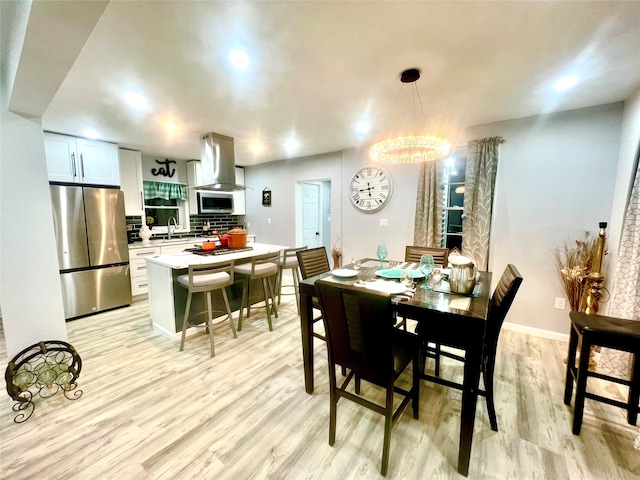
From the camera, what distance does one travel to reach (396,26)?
1.44 metres

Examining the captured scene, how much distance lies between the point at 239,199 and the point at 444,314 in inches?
202

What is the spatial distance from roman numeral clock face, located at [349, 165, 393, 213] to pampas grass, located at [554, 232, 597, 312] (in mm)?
2059

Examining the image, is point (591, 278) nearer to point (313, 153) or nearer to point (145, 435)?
point (145, 435)

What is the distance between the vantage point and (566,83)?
2.06 meters

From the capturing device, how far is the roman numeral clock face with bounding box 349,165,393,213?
12.8 feet

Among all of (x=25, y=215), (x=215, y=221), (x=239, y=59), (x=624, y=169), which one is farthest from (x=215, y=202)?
(x=624, y=169)

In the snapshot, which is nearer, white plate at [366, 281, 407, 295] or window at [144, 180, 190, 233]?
white plate at [366, 281, 407, 295]

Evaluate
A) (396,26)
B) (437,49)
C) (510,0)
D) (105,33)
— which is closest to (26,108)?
(105,33)

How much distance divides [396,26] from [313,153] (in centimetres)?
319

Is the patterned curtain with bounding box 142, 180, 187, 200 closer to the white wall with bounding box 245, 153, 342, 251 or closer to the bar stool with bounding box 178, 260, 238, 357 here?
the white wall with bounding box 245, 153, 342, 251

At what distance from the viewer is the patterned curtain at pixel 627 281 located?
1.95 m

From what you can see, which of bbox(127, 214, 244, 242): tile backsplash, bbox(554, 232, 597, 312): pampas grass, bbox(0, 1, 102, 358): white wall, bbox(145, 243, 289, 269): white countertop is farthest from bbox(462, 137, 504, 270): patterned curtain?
bbox(127, 214, 244, 242): tile backsplash

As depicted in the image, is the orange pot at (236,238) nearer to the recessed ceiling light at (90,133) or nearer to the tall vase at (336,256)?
the tall vase at (336,256)

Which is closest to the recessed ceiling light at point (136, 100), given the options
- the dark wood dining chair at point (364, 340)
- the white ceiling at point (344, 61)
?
the white ceiling at point (344, 61)
